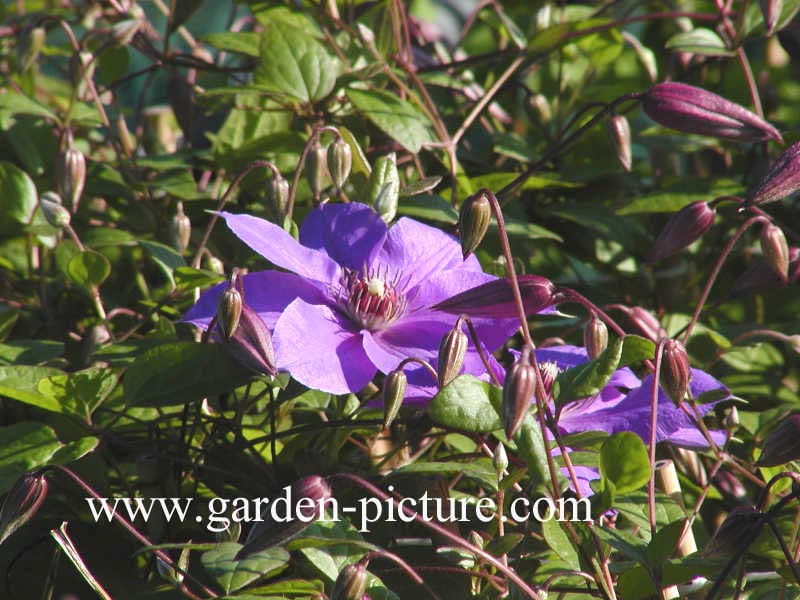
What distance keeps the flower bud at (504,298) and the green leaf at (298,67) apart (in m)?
0.32

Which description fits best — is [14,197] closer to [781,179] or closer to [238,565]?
[238,565]

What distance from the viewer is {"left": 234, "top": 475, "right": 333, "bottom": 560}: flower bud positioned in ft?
1.57

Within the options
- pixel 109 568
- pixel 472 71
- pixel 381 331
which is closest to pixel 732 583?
pixel 381 331

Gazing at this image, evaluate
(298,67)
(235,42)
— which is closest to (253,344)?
(298,67)

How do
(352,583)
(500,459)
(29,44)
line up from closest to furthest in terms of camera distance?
(352,583)
(500,459)
(29,44)

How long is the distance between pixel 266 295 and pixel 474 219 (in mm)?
162

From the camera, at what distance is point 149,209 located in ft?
3.04

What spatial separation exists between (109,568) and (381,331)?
0.23 m

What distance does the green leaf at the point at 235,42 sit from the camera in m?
0.93

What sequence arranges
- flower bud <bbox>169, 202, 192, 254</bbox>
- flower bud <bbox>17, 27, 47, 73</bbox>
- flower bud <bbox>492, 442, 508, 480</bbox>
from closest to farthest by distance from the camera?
flower bud <bbox>492, 442, 508, 480</bbox> < flower bud <bbox>169, 202, 192, 254</bbox> < flower bud <bbox>17, 27, 47, 73</bbox>

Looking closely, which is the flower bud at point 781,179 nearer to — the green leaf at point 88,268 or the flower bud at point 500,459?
the flower bud at point 500,459

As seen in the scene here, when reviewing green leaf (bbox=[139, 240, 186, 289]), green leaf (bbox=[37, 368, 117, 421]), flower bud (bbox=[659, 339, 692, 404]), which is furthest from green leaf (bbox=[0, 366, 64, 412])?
flower bud (bbox=[659, 339, 692, 404])

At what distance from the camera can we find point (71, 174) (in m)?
0.78

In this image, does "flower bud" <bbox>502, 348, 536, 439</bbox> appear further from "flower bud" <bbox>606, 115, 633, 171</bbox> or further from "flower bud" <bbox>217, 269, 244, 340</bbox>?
"flower bud" <bbox>606, 115, 633, 171</bbox>
